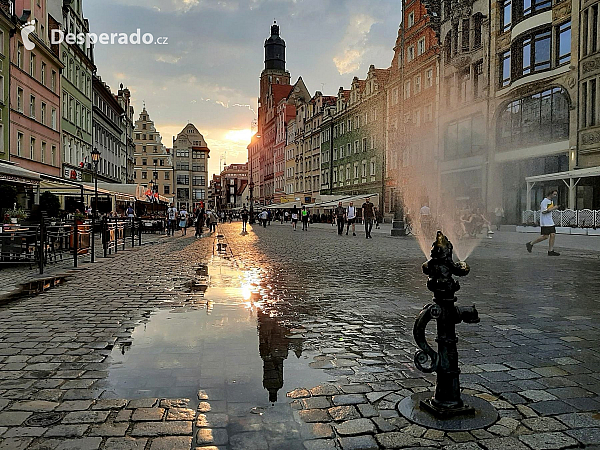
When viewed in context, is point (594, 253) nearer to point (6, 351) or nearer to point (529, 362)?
point (529, 362)

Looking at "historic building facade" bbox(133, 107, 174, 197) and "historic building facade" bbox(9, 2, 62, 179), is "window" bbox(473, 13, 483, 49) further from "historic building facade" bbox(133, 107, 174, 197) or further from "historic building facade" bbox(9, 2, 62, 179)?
"historic building facade" bbox(133, 107, 174, 197)

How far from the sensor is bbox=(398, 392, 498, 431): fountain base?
3.12 meters

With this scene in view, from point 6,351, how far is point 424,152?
1700 inches

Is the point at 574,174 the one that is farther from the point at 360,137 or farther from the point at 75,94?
the point at 75,94

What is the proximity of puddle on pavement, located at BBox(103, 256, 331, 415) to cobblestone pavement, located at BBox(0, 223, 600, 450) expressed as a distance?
0.04 metres

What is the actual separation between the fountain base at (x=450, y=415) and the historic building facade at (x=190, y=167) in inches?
4508

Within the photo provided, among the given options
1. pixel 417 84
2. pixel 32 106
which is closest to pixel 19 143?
pixel 32 106

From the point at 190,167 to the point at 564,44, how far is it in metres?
98.4

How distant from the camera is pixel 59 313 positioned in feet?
→ 21.1

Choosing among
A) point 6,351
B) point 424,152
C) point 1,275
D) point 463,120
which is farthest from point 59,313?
point 424,152

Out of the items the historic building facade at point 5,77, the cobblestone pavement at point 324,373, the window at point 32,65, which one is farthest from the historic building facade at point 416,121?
the cobblestone pavement at point 324,373

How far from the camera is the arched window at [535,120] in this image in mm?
29516

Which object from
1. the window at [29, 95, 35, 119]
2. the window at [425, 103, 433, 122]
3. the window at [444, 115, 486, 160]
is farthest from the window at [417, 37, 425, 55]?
the window at [29, 95, 35, 119]

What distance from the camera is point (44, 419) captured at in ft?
10.4
